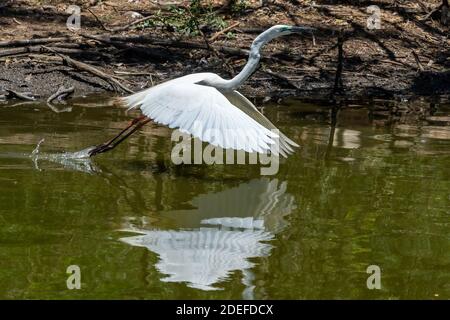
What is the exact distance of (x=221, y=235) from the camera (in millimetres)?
7215

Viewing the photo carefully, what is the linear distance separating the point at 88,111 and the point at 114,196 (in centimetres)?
356

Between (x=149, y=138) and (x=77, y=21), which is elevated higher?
(x=77, y=21)

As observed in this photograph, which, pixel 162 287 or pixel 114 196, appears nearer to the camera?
pixel 162 287

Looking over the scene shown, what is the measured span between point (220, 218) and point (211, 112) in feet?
3.60

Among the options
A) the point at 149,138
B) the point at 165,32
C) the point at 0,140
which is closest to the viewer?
the point at 0,140

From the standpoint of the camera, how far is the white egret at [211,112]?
805cm

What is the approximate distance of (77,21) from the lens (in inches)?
578

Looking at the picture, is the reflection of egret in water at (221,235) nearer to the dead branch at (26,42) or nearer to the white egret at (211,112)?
the white egret at (211,112)

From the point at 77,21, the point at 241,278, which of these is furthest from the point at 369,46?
the point at 241,278

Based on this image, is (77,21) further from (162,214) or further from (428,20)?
(162,214)

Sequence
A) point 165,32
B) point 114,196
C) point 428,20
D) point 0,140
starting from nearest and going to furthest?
point 114,196 < point 0,140 < point 165,32 < point 428,20

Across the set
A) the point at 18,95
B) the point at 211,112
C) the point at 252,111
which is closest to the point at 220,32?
the point at 18,95

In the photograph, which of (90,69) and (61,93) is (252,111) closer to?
(61,93)

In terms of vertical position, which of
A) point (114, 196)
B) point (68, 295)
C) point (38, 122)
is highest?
point (38, 122)
